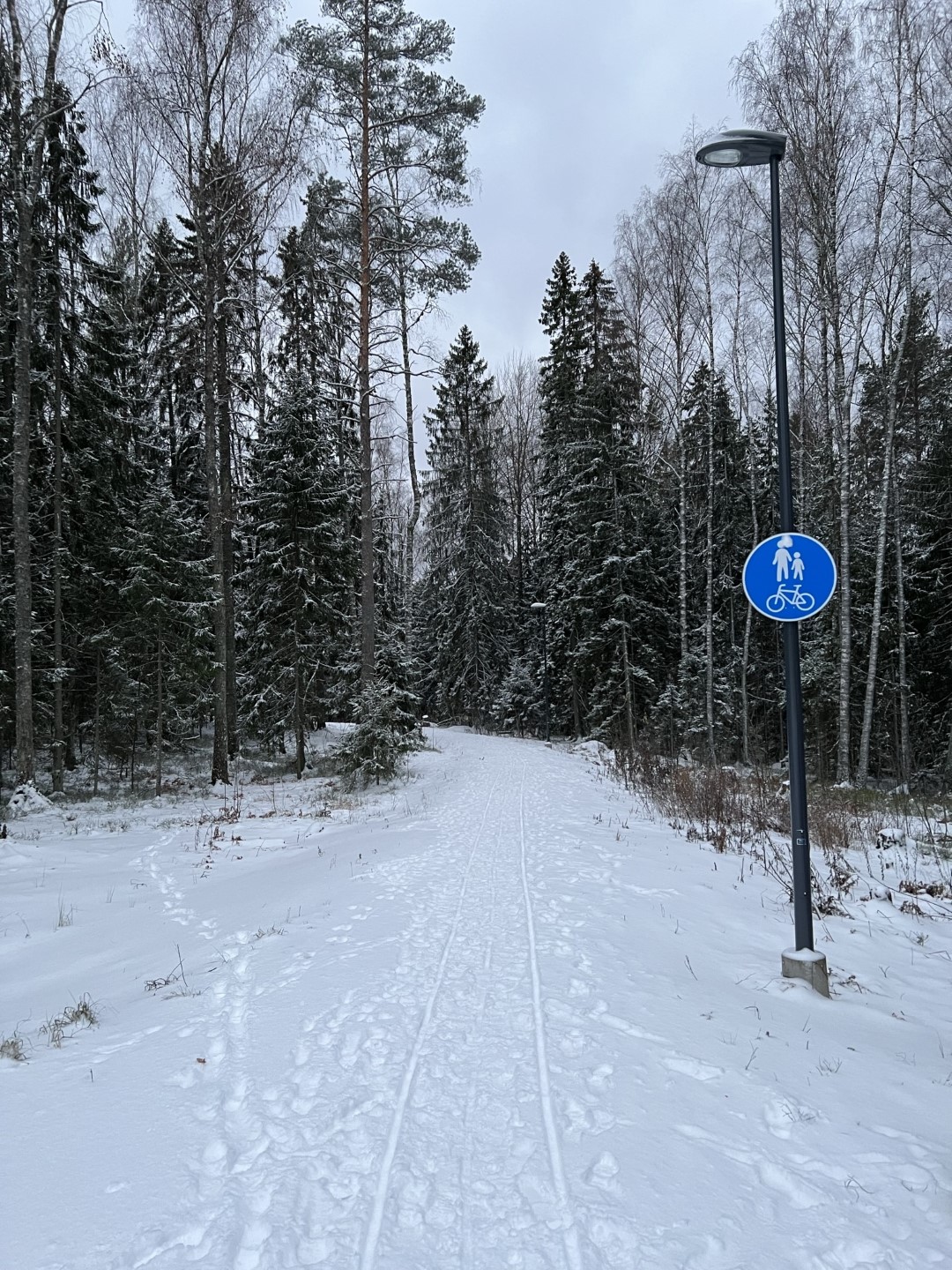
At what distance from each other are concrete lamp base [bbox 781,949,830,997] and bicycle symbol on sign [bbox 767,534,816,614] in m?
2.35

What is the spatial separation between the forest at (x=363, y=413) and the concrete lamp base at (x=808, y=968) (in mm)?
10405

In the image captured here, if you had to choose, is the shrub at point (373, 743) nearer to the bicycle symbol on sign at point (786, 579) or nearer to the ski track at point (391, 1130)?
the ski track at point (391, 1130)

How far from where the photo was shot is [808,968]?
4.29 metres

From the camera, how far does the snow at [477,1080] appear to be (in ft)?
7.43

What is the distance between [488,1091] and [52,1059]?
8.27 feet

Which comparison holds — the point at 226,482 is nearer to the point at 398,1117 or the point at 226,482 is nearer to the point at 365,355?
the point at 365,355

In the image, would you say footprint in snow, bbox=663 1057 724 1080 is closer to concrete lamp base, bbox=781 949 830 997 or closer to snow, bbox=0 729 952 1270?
snow, bbox=0 729 952 1270

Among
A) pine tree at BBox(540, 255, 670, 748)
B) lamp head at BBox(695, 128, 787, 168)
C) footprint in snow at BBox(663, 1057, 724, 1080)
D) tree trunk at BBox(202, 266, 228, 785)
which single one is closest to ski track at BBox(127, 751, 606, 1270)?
footprint in snow at BBox(663, 1057, 724, 1080)

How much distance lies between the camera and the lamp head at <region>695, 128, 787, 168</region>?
4.17 m

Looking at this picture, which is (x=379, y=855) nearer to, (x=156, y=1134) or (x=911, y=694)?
(x=156, y=1134)

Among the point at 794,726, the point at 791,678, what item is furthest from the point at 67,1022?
the point at 791,678

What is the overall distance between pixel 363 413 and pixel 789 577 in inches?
463

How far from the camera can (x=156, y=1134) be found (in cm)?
281

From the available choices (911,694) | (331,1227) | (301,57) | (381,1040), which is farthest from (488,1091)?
(911,694)
